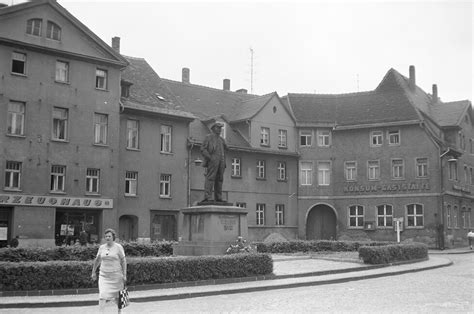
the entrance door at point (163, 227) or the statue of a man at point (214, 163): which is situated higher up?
the statue of a man at point (214, 163)

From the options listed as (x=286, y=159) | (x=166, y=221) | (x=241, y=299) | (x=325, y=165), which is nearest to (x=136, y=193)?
(x=166, y=221)

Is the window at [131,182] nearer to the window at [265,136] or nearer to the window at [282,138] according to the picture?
the window at [265,136]

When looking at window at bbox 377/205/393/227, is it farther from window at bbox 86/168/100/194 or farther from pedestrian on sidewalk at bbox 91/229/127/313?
pedestrian on sidewalk at bbox 91/229/127/313

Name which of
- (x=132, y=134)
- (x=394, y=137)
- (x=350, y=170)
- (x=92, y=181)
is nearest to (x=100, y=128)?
(x=132, y=134)

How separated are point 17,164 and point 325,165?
2392 centimetres

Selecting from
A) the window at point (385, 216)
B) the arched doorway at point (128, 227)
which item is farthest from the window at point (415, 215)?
the arched doorway at point (128, 227)

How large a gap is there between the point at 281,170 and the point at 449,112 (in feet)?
50.3

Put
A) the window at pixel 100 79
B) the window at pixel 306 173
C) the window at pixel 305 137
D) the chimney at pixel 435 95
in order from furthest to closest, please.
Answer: the chimney at pixel 435 95
the window at pixel 305 137
the window at pixel 306 173
the window at pixel 100 79

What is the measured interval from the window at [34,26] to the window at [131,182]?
9441 millimetres

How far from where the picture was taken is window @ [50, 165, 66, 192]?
3086cm

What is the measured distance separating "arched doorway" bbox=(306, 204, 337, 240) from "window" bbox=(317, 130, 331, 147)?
4.80m

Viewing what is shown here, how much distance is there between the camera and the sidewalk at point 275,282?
13883 millimetres

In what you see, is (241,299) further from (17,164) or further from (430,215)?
(430,215)

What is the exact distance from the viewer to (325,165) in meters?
45.2
